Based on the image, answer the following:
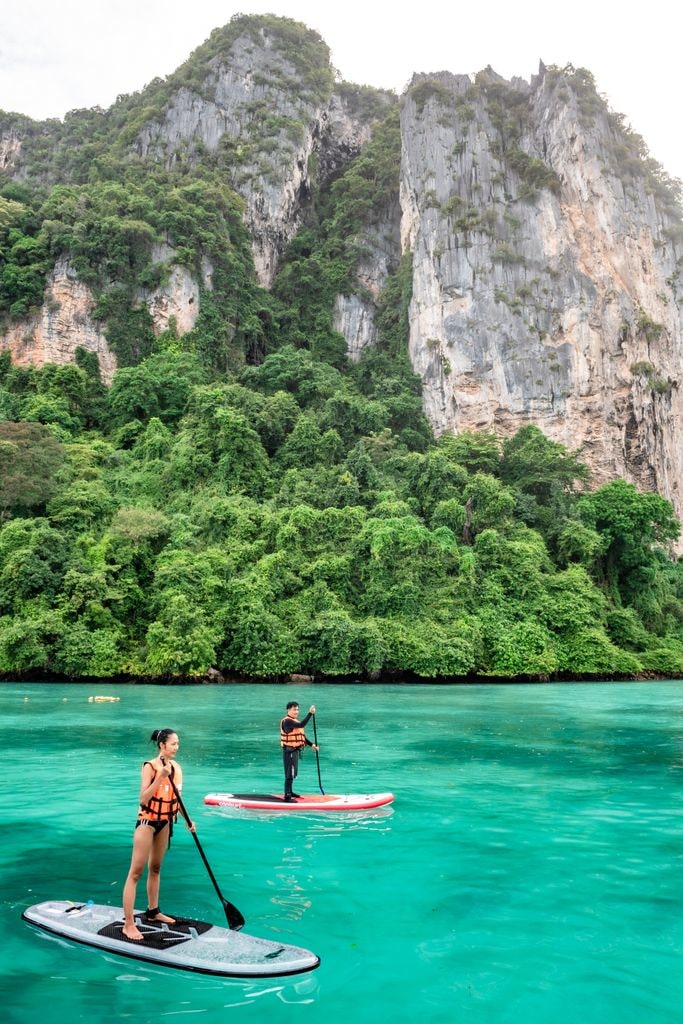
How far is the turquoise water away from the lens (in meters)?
4.85

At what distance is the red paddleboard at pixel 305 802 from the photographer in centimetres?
952

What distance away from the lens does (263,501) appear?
39781 millimetres

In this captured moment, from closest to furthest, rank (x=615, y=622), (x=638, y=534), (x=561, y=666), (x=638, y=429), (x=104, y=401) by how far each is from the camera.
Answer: (x=561, y=666)
(x=615, y=622)
(x=638, y=534)
(x=104, y=401)
(x=638, y=429)

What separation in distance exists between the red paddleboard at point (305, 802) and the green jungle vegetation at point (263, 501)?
64.4ft

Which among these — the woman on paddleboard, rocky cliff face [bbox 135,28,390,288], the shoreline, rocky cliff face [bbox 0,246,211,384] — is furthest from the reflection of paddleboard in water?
rocky cliff face [bbox 135,28,390,288]

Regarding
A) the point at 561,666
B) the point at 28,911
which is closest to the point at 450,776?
the point at 28,911

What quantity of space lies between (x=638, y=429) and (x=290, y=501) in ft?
86.2

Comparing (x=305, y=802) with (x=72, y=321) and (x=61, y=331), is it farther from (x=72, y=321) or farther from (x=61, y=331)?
(x=72, y=321)

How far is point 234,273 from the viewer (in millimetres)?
55250

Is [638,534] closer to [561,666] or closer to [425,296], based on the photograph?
[561,666]

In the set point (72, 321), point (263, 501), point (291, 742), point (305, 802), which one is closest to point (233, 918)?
point (305, 802)

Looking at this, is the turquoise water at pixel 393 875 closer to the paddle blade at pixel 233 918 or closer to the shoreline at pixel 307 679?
the paddle blade at pixel 233 918

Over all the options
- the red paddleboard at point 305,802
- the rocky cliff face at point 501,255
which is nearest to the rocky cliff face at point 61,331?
the rocky cliff face at point 501,255

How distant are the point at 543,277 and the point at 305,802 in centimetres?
4961
